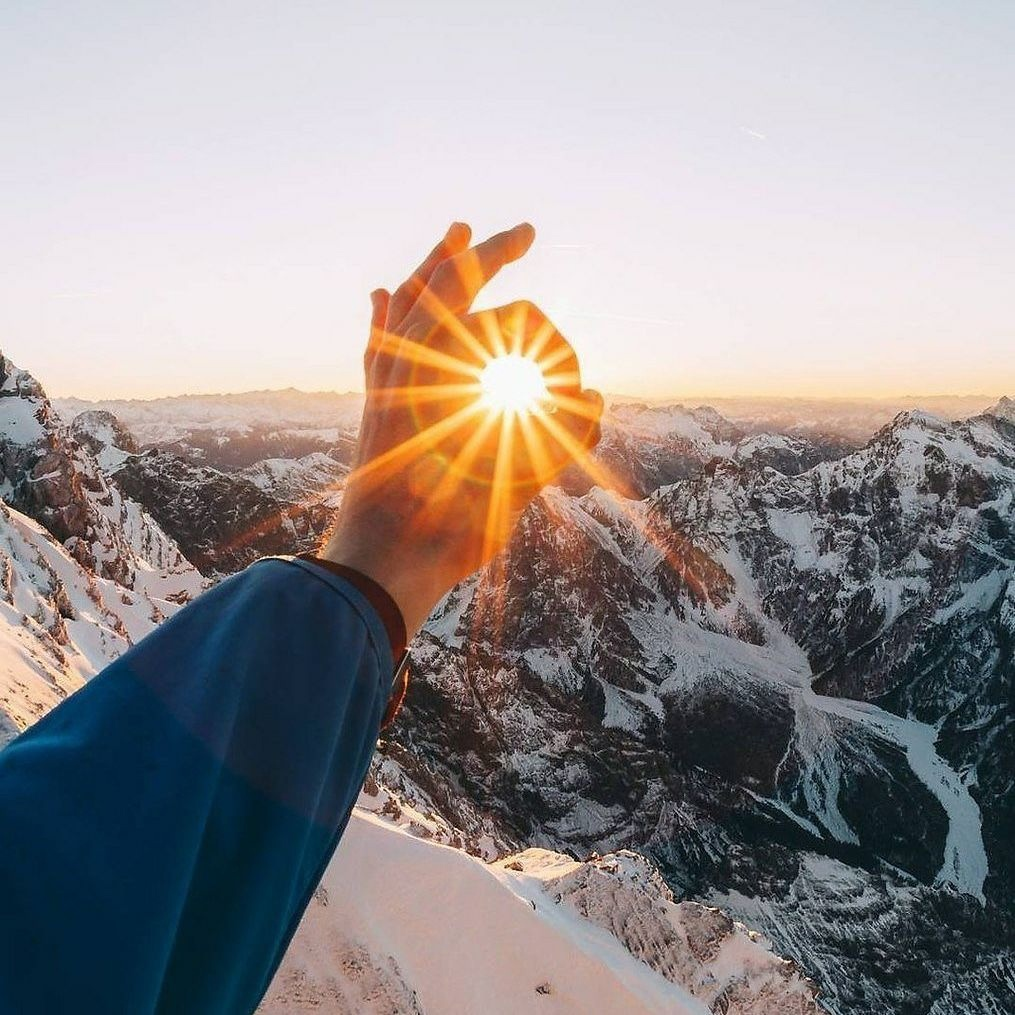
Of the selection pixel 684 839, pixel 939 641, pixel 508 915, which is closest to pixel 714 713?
pixel 684 839

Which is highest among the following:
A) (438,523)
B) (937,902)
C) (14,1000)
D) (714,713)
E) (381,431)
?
(381,431)

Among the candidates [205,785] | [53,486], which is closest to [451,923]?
[205,785]

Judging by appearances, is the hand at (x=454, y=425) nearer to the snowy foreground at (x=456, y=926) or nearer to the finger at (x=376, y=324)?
the finger at (x=376, y=324)

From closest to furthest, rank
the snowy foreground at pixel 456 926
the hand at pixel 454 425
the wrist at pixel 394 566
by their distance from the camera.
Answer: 1. the wrist at pixel 394 566
2. the hand at pixel 454 425
3. the snowy foreground at pixel 456 926

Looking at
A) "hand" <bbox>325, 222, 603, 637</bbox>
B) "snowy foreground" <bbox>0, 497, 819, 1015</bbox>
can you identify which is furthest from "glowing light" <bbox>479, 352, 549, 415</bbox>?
"snowy foreground" <bbox>0, 497, 819, 1015</bbox>

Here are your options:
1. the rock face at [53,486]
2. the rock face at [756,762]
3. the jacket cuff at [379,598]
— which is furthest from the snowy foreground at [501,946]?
the rock face at [756,762]

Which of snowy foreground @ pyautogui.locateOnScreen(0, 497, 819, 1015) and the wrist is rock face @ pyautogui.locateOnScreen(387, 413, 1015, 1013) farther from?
the wrist

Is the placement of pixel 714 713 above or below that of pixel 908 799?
above

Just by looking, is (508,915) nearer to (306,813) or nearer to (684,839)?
(306,813)
